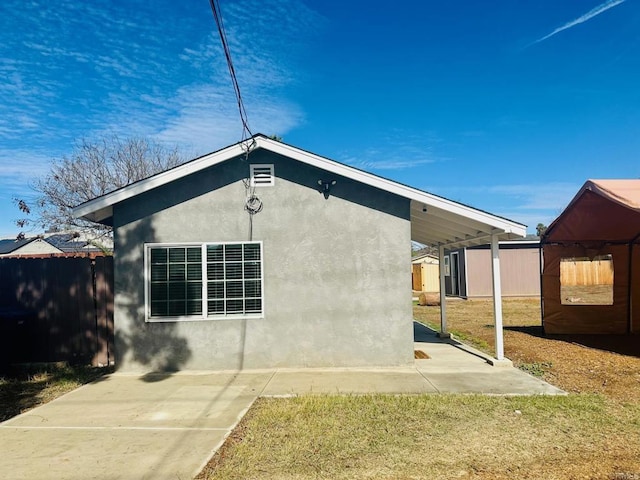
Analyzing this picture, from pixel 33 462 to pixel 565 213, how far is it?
1272cm

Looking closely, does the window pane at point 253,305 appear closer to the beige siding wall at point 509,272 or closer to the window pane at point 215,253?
the window pane at point 215,253

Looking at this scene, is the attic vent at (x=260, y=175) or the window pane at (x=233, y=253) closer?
the window pane at (x=233, y=253)

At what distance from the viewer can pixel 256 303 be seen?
866cm

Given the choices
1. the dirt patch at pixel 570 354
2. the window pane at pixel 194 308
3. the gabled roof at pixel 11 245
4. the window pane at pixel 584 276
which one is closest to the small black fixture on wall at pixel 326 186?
the window pane at pixel 194 308

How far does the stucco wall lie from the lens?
8.55 metres

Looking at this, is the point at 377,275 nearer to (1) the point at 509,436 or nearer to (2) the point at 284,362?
(2) the point at 284,362

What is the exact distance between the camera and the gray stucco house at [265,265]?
855 centimetres

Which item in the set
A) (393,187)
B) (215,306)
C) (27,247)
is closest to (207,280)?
(215,306)

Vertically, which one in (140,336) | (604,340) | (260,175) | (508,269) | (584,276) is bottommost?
(604,340)

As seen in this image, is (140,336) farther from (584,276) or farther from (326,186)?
(584,276)

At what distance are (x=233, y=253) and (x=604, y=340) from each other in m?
9.76

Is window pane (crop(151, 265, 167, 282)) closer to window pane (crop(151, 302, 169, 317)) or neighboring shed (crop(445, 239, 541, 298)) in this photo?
window pane (crop(151, 302, 169, 317))

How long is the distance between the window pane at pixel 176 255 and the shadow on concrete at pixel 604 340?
374 inches

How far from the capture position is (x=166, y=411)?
6.25m
